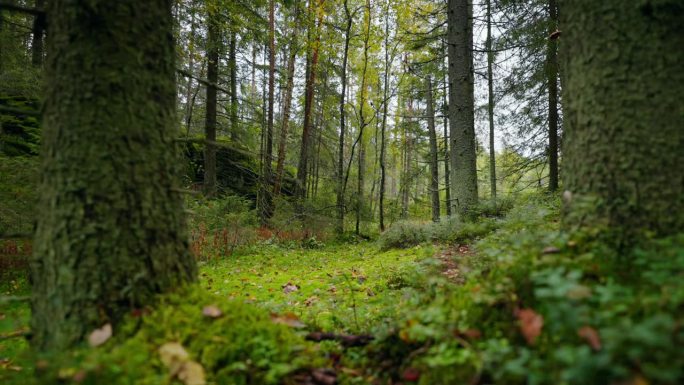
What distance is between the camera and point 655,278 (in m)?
1.40

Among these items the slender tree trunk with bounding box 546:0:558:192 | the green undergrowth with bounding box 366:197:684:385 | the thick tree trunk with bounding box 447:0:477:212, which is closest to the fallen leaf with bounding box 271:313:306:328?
the green undergrowth with bounding box 366:197:684:385

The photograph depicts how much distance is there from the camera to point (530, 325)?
4.82 feet

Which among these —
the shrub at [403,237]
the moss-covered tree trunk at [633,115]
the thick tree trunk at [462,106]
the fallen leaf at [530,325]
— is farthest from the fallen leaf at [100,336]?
the thick tree trunk at [462,106]

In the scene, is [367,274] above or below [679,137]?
below

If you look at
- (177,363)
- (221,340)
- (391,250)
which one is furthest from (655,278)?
(391,250)

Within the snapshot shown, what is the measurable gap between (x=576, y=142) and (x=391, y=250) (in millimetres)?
5827

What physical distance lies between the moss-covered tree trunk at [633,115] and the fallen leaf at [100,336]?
278 centimetres

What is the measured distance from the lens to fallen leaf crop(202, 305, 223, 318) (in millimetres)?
1888

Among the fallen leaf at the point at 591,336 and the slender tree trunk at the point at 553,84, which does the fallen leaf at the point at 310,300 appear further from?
the slender tree trunk at the point at 553,84

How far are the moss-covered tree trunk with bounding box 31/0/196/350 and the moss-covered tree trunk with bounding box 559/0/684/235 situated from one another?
8.72 feet

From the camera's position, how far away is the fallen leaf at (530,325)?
4.69 feet

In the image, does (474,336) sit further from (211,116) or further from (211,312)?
(211,116)

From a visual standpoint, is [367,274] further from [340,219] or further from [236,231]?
[340,219]

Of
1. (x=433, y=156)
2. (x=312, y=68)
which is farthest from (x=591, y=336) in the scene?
(x=433, y=156)
